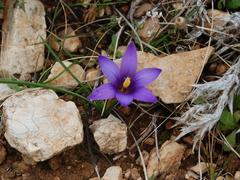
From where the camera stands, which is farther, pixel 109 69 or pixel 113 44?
pixel 113 44

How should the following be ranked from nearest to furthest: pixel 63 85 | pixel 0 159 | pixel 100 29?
pixel 0 159, pixel 63 85, pixel 100 29

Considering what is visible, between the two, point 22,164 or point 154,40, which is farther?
point 154,40

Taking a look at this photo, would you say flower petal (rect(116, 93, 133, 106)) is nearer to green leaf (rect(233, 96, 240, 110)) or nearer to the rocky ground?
the rocky ground

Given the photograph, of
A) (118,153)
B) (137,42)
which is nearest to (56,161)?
(118,153)

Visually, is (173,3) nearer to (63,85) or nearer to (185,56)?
(185,56)

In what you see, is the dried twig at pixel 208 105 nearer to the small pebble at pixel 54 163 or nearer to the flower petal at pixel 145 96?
the flower petal at pixel 145 96

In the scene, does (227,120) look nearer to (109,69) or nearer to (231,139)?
(231,139)

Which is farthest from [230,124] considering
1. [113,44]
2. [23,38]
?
[23,38]
